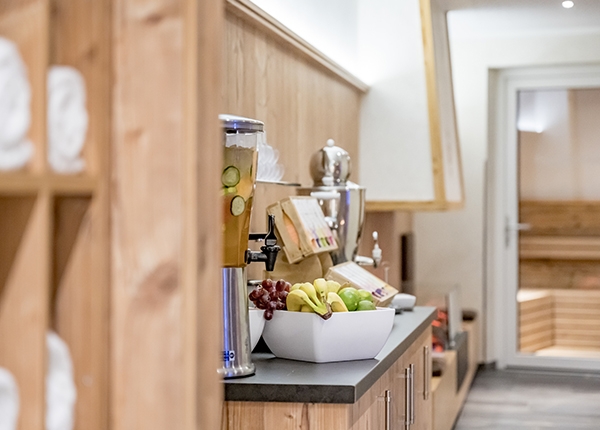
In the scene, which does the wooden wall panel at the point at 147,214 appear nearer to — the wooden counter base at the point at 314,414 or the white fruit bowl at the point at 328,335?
the wooden counter base at the point at 314,414

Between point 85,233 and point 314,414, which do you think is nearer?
point 85,233

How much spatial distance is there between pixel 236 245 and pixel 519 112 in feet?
16.4

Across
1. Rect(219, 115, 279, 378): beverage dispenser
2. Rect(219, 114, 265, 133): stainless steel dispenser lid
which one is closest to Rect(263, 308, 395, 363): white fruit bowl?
Rect(219, 115, 279, 378): beverage dispenser

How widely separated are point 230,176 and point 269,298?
1.28ft

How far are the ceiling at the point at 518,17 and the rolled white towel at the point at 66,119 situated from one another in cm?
416

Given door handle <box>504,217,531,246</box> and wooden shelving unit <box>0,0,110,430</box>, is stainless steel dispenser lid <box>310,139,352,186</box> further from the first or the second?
door handle <box>504,217,531,246</box>

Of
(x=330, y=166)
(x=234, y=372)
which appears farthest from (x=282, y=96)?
(x=234, y=372)

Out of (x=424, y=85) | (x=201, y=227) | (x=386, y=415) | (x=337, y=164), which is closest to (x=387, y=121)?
(x=424, y=85)

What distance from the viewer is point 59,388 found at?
1.07 metres

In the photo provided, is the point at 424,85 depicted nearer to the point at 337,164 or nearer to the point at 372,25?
the point at 372,25

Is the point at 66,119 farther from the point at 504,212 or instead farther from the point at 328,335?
the point at 504,212

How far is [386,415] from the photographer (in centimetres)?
230

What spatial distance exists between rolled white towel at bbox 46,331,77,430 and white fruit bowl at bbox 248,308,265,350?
41.8 inches

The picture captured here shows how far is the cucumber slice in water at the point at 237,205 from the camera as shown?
1.97m
